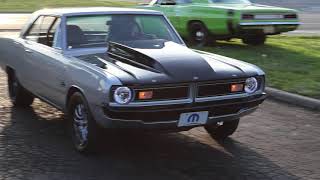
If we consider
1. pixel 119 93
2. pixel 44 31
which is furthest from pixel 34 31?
pixel 119 93

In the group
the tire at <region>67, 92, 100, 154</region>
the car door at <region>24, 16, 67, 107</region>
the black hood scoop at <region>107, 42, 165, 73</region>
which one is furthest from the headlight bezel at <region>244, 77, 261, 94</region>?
the car door at <region>24, 16, 67, 107</region>

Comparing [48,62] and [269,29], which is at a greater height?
[48,62]

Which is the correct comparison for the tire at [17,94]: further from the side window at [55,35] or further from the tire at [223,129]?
the tire at [223,129]

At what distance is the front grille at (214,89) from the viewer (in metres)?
5.48

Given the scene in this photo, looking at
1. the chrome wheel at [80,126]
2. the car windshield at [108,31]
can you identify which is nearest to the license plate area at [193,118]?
the chrome wheel at [80,126]

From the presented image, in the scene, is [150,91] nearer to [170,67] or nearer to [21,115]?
[170,67]

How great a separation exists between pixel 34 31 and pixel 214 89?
3065 mm

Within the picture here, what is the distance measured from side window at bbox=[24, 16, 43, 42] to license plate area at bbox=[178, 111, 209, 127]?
2.84 m

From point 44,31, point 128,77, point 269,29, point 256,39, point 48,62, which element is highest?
point 44,31

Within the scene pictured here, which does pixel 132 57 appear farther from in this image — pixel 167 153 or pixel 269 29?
pixel 269 29

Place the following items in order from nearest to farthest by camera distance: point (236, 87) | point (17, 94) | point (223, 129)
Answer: point (236, 87), point (223, 129), point (17, 94)

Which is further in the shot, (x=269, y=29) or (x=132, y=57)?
(x=269, y=29)

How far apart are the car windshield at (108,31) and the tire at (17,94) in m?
1.53

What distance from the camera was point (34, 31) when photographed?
24.8 ft
